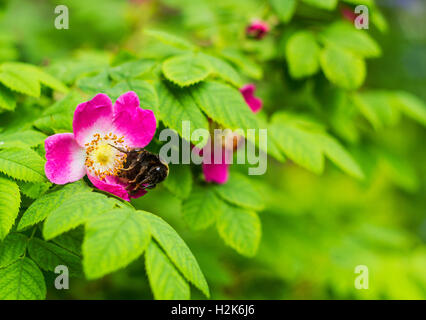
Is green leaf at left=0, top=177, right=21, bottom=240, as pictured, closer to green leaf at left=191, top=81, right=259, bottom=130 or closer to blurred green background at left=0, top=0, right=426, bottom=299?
blurred green background at left=0, top=0, right=426, bottom=299

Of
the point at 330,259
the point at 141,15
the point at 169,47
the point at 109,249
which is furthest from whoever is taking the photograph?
the point at 141,15

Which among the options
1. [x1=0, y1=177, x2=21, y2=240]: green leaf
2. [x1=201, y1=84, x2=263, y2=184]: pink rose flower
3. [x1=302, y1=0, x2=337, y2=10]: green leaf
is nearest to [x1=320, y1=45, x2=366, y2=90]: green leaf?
[x1=302, y1=0, x2=337, y2=10]: green leaf

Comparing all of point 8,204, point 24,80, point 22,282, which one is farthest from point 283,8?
point 22,282

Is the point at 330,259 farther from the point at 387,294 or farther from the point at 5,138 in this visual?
the point at 5,138

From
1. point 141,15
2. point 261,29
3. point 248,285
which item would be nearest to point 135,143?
point 261,29

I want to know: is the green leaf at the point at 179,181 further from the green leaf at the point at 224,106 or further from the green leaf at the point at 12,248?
the green leaf at the point at 12,248

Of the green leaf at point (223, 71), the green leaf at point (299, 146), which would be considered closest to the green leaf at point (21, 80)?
the green leaf at point (223, 71)

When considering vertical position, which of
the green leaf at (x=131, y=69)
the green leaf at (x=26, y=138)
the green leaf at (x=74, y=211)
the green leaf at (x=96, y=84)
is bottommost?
the green leaf at (x=74, y=211)
